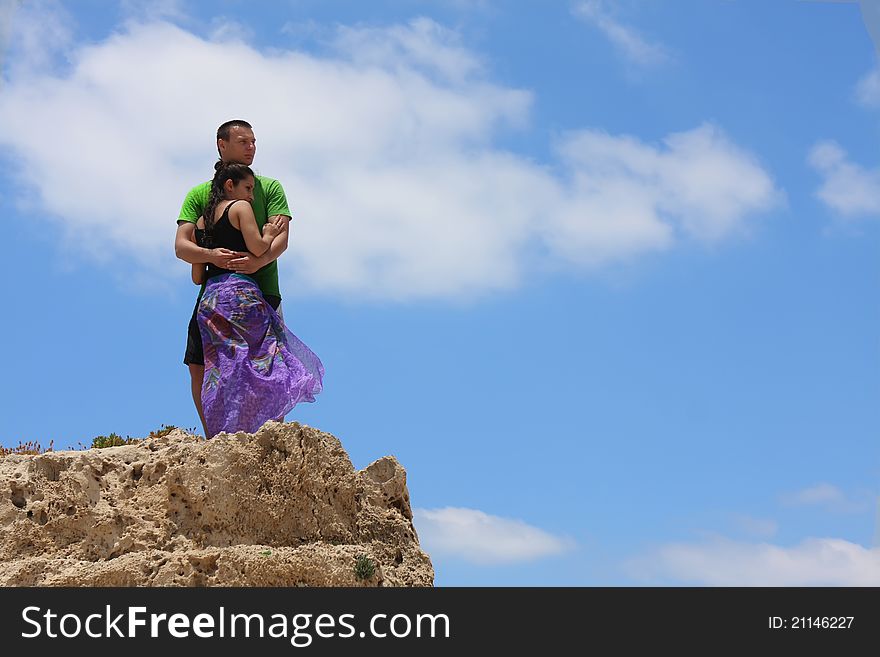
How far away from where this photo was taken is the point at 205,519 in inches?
273

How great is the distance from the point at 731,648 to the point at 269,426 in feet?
10.8

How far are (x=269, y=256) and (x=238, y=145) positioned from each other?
0.93 m

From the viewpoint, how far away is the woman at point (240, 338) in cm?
761

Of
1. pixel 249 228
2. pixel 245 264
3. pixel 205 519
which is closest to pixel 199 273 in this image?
pixel 245 264

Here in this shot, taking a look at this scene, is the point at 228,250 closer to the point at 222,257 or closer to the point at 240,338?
the point at 222,257

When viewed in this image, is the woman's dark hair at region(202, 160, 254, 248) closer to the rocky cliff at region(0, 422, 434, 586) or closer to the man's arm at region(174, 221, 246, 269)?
the man's arm at region(174, 221, 246, 269)

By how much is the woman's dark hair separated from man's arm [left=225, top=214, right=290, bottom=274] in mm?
296

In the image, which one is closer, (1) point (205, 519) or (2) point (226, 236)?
(1) point (205, 519)

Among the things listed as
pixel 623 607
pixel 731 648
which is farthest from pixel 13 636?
pixel 731 648

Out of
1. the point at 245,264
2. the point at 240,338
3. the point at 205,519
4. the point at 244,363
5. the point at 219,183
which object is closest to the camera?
the point at 205,519

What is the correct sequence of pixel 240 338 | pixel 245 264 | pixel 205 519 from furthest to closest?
pixel 245 264 → pixel 240 338 → pixel 205 519

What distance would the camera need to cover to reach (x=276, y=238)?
8016 millimetres

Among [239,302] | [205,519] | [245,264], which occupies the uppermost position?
[245,264]

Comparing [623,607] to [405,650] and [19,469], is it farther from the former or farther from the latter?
[19,469]
